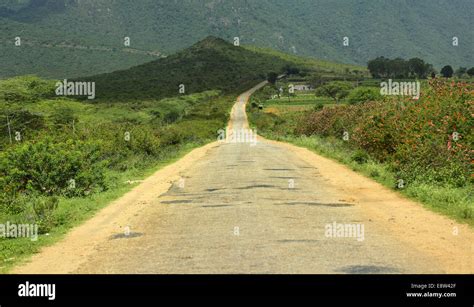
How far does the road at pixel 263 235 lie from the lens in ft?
27.5

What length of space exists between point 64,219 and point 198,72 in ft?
498

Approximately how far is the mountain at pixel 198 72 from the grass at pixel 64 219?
9211 centimetres

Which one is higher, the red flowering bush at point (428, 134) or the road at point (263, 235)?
the red flowering bush at point (428, 134)

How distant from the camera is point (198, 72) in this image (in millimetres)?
163750

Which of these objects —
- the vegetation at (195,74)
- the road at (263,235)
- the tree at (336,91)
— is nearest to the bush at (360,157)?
the road at (263,235)

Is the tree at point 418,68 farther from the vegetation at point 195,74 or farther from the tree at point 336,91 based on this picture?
the tree at point 336,91

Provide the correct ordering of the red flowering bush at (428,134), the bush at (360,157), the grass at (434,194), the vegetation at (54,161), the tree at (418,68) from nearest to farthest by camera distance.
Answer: the grass at (434,194) < the vegetation at (54,161) < the red flowering bush at (428,134) < the bush at (360,157) < the tree at (418,68)

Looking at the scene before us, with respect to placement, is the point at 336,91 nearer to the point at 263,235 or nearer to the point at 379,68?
the point at 379,68

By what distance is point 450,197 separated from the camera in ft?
47.4

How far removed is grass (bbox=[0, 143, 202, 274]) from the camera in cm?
1002

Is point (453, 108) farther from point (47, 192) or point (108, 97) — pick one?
point (108, 97)

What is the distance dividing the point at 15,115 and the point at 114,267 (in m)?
28.7
